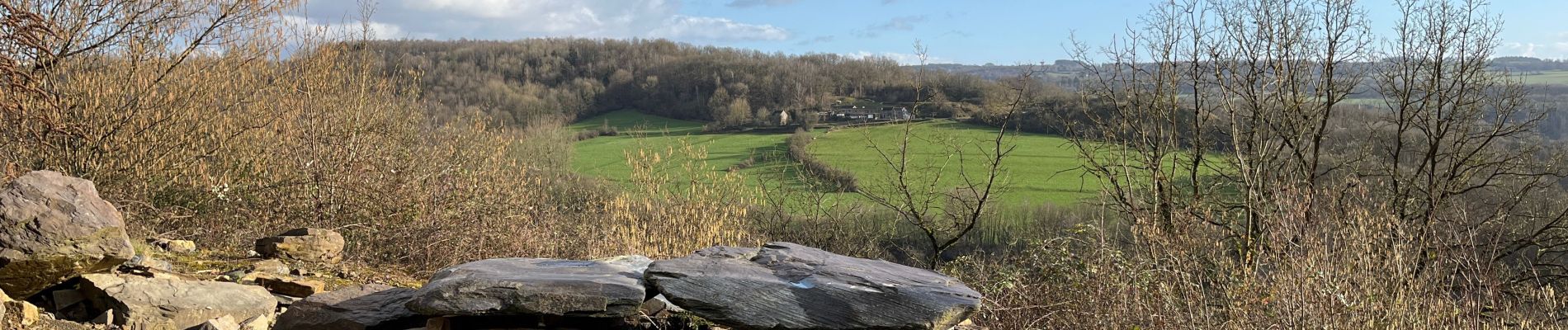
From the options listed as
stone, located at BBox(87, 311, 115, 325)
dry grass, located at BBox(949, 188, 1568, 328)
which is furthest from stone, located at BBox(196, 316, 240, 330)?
dry grass, located at BBox(949, 188, 1568, 328)

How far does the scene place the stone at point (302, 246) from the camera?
6.16m

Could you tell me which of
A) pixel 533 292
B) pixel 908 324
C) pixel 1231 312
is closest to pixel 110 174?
pixel 533 292

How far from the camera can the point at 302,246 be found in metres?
6.23

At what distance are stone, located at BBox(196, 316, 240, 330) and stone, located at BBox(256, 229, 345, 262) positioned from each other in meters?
1.76

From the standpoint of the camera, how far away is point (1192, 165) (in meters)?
8.88

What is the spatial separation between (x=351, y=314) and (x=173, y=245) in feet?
8.98

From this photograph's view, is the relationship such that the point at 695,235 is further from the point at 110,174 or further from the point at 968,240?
the point at 968,240

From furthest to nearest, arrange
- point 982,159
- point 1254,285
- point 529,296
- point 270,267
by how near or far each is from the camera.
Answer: point 982,159 → point 270,267 → point 1254,285 → point 529,296

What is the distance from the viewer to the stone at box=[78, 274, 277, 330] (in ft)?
14.3

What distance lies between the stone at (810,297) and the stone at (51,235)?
8.85ft

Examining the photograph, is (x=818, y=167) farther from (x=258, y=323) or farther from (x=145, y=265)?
(x=258, y=323)

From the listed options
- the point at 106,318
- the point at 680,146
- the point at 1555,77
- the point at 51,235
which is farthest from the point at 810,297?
the point at 1555,77

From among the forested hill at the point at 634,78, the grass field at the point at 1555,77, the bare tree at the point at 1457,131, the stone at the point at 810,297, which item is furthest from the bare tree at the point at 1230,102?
the grass field at the point at 1555,77

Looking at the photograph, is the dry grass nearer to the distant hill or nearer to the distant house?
the distant house
